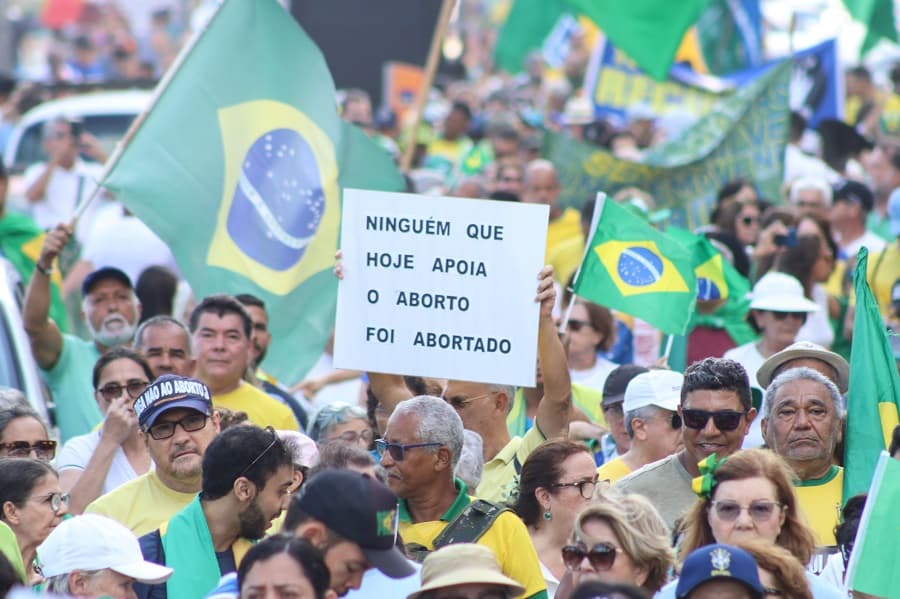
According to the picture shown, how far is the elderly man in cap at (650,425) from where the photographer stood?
8266 millimetres

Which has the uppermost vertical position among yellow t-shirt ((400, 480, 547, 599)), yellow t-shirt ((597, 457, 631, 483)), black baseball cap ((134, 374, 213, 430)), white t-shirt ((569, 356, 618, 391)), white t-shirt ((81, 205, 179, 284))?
white t-shirt ((81, 205, 179, 284))

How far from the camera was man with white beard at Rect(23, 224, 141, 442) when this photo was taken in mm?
9719

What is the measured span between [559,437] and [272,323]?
2.77m

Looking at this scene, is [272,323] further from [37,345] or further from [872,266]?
[872,266]

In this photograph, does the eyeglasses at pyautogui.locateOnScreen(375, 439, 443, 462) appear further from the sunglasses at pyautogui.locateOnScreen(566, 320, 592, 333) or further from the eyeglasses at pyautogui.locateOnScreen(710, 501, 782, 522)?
the sunglasses at pyautogui.locateOnScreen(566, 320, 592, 333)

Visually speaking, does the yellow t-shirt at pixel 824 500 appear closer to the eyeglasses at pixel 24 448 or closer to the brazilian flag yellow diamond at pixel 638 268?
the brazilian flag yellow diamond at pixel 638 268

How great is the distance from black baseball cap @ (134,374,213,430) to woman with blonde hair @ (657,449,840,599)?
208 cm

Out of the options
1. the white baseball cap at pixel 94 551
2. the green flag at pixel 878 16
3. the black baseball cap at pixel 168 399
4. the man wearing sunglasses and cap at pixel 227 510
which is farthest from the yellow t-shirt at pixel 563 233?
the white baseball cap at pixel 94 551

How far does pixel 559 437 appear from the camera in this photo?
314 inches

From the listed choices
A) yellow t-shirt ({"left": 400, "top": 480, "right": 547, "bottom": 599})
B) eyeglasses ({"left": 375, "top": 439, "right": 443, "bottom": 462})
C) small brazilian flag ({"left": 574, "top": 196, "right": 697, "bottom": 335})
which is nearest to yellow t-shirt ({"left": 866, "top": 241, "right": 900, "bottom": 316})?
small brazilian flag ({"left": 574, "top": 196, "right": 697, "bottom": 335})

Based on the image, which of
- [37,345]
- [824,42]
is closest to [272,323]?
[37,345]

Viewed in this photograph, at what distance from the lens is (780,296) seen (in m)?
10.3

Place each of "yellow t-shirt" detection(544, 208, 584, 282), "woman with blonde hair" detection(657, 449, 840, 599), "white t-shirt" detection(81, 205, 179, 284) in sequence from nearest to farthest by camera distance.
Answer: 1. "woman with blonde hair" detection(657, 449, 840, 599)
2. "white t-shirt" detection(81, 205, 179, 284)
3. "yellow t-shirt" detection(544, 208, 584, 282)

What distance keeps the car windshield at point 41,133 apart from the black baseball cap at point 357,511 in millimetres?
12617
